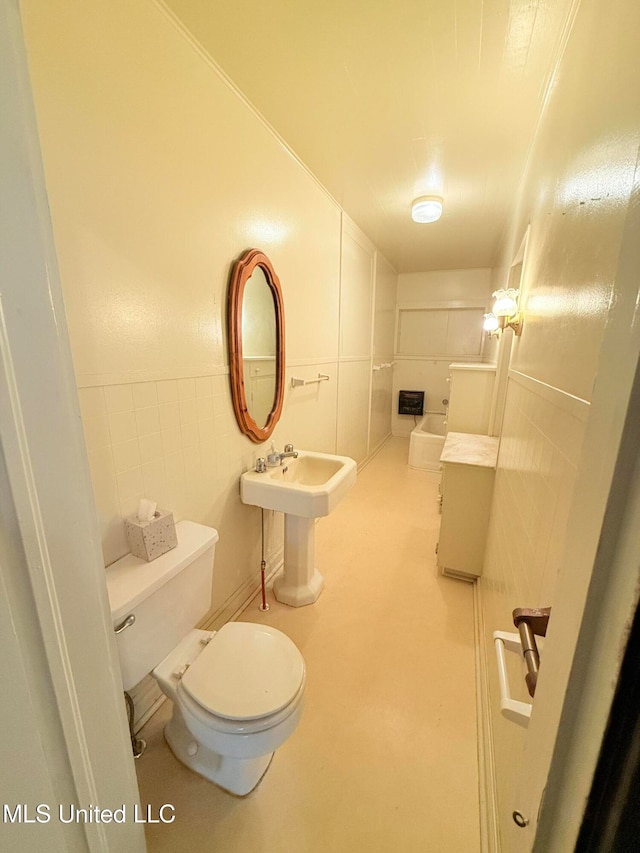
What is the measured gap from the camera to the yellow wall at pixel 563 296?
1.99ft

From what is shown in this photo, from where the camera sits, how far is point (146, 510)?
1118mm

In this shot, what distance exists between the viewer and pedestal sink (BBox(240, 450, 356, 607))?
1.55 meters

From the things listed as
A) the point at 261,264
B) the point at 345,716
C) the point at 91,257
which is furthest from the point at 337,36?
the point at 345,716

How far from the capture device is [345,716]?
51.1 inches

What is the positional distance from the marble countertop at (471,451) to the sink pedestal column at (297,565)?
0.95 metres

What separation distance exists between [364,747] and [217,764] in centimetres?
53

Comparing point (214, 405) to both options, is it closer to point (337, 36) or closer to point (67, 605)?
point (67, 605)

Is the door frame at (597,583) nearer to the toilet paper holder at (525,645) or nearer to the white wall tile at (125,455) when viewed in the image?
the toilet paper holder at (525,645)

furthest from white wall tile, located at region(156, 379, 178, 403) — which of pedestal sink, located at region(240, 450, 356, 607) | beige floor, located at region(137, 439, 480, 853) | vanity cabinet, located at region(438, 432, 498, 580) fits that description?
vanity cabinet, located at region(438, 432, 498, 580)

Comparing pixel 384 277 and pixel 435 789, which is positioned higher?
pixel 384 277

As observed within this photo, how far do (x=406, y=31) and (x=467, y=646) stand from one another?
2605 mm

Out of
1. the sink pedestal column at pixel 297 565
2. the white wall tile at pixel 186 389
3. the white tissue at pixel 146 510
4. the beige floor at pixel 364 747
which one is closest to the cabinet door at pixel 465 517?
the beige floor at pixel 364 747

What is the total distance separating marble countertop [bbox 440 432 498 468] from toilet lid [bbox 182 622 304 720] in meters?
1.37

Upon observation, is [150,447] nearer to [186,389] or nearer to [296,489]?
[186,389]
